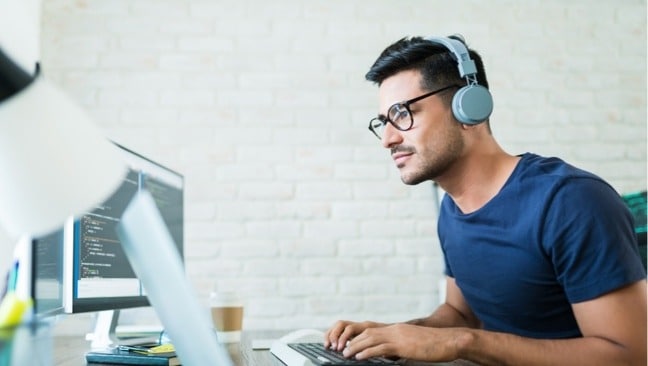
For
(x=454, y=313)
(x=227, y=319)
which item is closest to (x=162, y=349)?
(x=227, y=319)

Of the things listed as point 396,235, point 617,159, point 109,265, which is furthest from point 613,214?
point 617,159

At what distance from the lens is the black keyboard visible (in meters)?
0.90

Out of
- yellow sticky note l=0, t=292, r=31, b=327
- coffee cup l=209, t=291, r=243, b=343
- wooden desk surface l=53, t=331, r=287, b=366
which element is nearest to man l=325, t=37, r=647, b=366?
wooden desk surface l=53, t=331, r=287, b=366

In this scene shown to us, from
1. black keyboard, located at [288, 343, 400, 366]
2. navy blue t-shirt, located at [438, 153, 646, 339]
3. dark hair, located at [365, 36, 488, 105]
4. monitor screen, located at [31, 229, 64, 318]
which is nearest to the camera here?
black keyboard, located at [288, 343, 400, 366]

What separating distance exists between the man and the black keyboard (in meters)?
0.02

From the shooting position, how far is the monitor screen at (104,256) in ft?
3.91

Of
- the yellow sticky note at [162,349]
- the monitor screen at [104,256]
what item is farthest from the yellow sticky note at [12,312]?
the yellow sticky note at [162,349]

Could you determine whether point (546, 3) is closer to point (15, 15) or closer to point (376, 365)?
point (376, 365)

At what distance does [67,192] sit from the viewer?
409 mm

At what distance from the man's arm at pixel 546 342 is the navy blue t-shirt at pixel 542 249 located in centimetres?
3

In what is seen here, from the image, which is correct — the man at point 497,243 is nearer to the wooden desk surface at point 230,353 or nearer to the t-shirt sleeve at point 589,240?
the t-shirt sleeve at point 589,240

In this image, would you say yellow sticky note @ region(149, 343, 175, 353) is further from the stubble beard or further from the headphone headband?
the headphone headband

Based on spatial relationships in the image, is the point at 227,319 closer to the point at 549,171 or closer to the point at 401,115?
the point at 401,115

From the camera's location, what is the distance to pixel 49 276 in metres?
1.13
